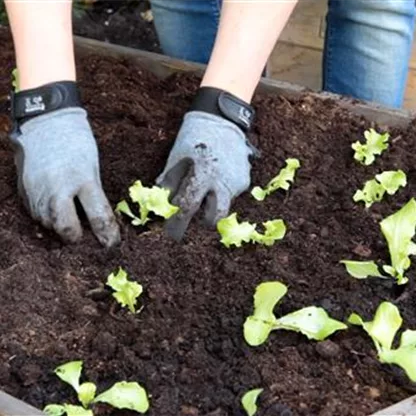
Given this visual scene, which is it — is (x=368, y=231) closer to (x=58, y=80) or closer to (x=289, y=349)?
(x=289, y=349)

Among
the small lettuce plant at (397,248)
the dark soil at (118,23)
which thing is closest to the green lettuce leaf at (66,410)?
the small lettuce plant at (397,248)

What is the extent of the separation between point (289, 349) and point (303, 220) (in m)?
0.32

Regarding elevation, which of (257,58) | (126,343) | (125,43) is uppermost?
(257,58)

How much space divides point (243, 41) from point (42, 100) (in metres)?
0.34

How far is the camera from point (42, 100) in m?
1.54

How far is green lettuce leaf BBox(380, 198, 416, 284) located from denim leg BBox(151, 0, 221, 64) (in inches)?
33.1

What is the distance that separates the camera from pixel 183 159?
149cm

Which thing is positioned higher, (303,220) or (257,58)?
(257,58)

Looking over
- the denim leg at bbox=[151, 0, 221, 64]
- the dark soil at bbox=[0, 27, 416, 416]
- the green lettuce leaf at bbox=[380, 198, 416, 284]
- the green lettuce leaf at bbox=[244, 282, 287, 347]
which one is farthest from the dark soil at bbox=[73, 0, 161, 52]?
the green lettuce leaf at bbox=[244, 282, 287, 347]

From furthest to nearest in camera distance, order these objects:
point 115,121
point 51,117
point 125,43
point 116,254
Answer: point 125,43
point 115,121
point 51,117
point 116,254

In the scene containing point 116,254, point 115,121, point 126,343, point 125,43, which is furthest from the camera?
point 125,43

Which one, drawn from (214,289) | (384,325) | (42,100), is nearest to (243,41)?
(42,100)

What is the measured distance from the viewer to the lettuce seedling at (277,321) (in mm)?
1212

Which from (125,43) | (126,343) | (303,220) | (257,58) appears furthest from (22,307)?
(125,43)
